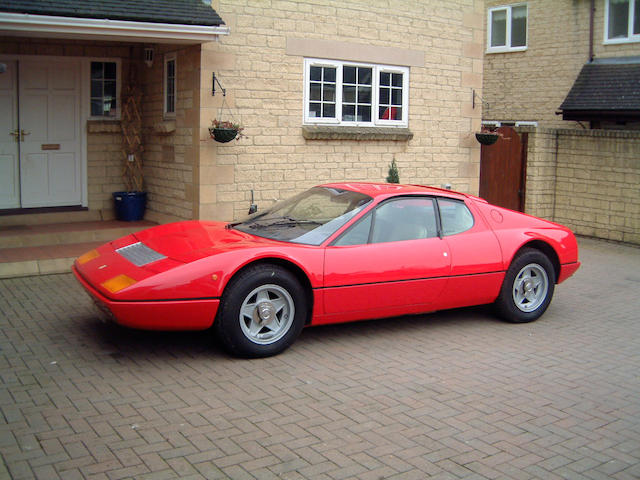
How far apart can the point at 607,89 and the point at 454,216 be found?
11.6 metres

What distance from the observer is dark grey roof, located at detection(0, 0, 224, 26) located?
30.3 ft

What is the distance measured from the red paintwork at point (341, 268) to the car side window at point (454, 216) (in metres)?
0.07

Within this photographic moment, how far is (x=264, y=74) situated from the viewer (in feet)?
37.8

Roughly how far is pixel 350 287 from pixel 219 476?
8.87ft

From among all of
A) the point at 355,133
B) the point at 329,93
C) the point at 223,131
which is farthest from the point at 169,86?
the point at 355,133

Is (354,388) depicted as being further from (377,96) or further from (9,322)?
(377,96)

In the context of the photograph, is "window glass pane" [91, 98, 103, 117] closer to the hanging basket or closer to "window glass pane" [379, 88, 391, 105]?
"window glass pane" [379, 88, 391, 105]

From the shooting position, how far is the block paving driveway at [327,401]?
4332 mm

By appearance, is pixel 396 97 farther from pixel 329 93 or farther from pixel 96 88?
pixel 96 88

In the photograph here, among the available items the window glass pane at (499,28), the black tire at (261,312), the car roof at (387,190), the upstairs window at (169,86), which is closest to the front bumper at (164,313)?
the black tire at (261,312)

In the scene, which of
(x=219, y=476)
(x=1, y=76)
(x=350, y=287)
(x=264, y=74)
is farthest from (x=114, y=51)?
(x=219, y=476)

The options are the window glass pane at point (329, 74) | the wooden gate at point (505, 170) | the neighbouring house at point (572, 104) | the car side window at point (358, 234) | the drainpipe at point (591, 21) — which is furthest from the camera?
the drainpipe at point (591, 21)

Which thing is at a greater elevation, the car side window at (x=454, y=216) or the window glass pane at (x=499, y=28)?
the window glass pane at (x=499, y=28)

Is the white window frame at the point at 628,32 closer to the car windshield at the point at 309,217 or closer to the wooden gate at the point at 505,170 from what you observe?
the wooden gate at the point at 505,170
